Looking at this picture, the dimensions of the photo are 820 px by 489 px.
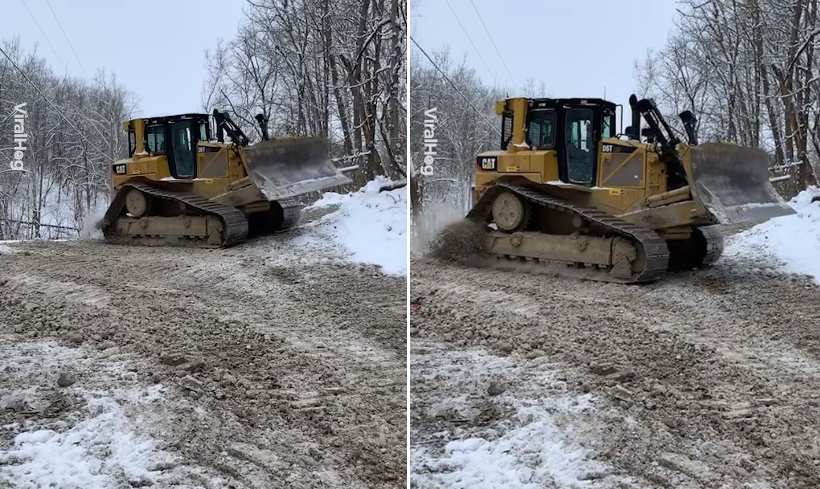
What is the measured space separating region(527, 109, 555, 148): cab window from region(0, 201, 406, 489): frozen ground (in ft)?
2.51

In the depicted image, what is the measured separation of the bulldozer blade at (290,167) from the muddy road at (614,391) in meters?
0.55

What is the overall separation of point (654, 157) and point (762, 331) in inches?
54.7

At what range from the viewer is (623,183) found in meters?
3.40

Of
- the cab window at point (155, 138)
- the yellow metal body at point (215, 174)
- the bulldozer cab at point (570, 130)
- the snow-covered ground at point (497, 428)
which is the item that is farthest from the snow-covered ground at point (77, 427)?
the yellow metal body at point (215, 174)

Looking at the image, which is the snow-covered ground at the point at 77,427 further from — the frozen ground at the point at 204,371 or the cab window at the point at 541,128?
the cab window at the point at 541,128

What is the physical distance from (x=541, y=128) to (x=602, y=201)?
30.8 inches

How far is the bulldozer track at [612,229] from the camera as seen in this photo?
3.22m

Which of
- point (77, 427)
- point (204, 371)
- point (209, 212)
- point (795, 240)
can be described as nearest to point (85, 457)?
point (77, 427)

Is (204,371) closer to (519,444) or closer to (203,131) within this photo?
(519,444)

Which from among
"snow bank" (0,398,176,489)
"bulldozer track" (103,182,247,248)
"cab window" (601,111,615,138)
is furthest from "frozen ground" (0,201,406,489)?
"cab window" (601,111,615,138)

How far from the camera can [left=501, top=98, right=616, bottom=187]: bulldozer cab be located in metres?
2.35

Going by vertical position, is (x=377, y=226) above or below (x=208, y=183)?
below

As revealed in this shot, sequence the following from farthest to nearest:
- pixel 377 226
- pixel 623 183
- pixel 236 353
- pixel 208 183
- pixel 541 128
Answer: pixel 208 183 → pixel 623 183 → pixel 541 128 → pixel 377 226 → pixel 236 353

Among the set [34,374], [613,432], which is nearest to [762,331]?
[613,432]
